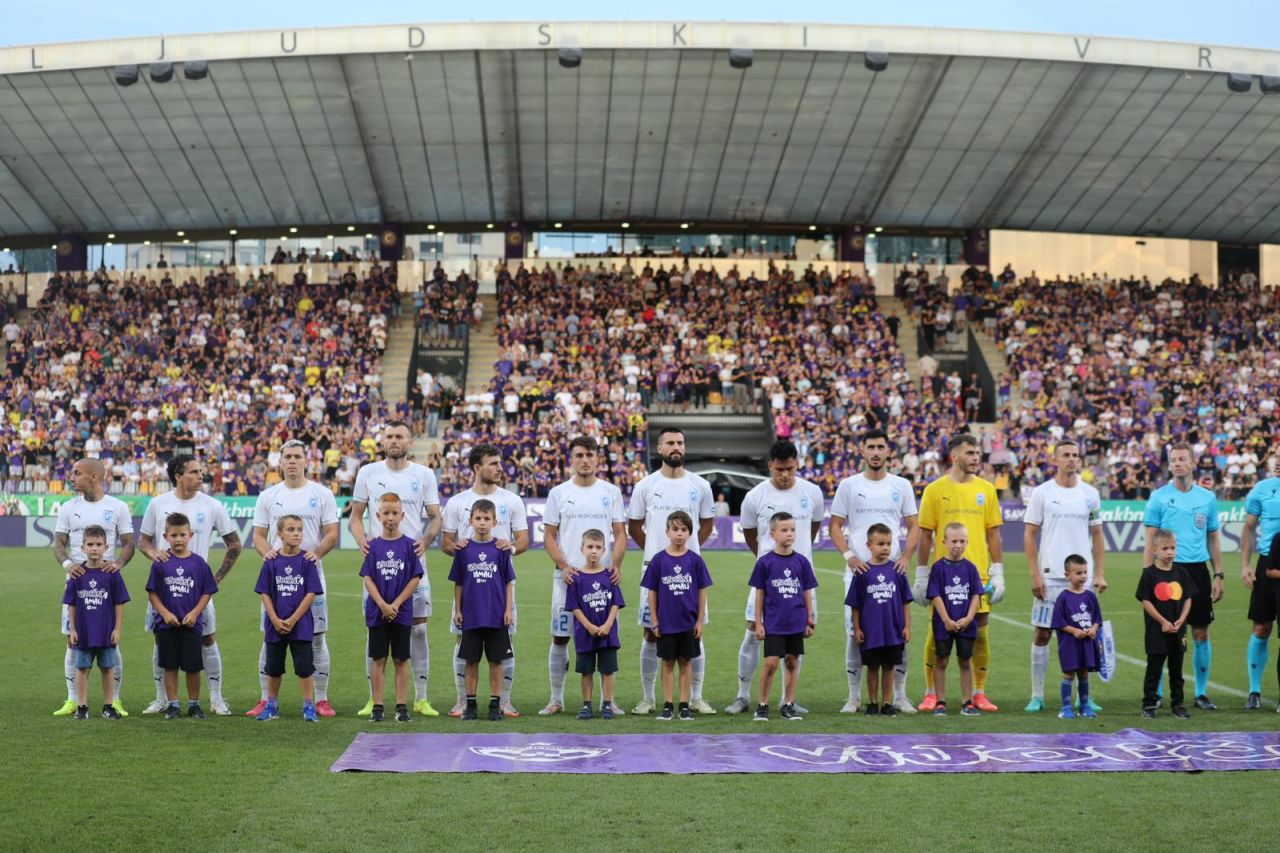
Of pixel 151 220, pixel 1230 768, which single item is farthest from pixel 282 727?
pixel 151 220

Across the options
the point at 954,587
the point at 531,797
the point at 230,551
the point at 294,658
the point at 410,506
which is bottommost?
the point at 531,797

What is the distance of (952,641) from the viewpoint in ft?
35.6

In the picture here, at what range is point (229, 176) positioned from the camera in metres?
40.8

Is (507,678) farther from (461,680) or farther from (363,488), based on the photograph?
(363,488)

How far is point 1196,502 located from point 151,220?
39.4 m

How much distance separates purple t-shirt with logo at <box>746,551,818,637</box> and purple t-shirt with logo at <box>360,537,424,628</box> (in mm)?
2549

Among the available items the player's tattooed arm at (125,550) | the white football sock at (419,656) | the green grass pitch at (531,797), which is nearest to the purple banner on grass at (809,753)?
the green grass pitch at (531,797)

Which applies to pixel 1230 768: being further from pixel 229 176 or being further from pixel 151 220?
pixel 151 220

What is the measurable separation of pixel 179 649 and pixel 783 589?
4522 millimetres

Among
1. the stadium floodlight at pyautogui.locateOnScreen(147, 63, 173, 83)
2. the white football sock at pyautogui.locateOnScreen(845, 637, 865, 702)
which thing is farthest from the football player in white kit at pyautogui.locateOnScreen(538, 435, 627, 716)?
the stadium floodlight at pyautogui.locateOnScreen(147, 63, 173, 83)

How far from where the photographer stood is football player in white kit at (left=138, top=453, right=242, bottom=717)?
10703mm

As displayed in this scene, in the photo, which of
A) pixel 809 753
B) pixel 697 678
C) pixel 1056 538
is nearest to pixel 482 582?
pixel 697 678

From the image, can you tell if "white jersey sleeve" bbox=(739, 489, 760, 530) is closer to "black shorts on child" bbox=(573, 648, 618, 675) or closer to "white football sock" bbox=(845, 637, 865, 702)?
"white football sock" bbox=(845, 637, 865, 702)

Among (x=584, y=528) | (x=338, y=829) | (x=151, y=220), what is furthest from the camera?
(x=151, y=220)
